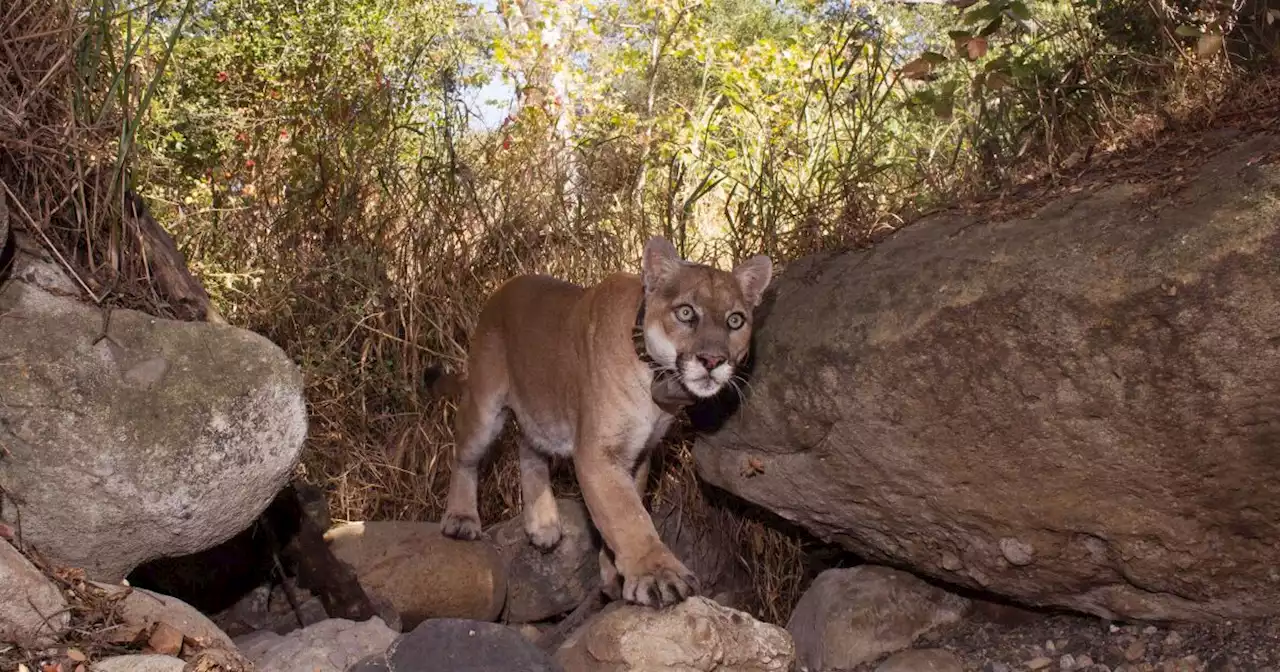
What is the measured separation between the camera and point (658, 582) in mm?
4559

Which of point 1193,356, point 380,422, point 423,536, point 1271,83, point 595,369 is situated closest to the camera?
point 1193,356

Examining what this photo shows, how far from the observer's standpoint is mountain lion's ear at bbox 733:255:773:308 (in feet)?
16.7

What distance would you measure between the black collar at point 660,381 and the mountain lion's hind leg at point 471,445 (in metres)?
1.35

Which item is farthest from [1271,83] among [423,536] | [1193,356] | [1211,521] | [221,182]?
[221,182]

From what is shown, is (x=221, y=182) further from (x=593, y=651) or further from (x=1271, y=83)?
(x=1271, y=83)

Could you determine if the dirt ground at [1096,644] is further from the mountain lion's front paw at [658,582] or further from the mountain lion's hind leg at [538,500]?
the mountain lion's hind leg at [538,500]

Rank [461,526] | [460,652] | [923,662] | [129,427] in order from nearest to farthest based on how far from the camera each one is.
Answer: [129,427] < [460,652] < [923,662] < [461,526]

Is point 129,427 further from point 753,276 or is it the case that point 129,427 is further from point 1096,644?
point 1096,644

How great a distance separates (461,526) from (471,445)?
442 mm

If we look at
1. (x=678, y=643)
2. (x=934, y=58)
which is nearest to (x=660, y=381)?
(x=678, y=643)

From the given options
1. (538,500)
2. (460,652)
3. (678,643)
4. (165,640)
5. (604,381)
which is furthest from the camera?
(538,500)

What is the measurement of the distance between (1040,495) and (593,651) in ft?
6.03

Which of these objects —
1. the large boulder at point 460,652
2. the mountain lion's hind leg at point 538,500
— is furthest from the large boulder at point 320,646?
the mountain lion's hind leg at point 538,500

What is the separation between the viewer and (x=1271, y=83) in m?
4.70
